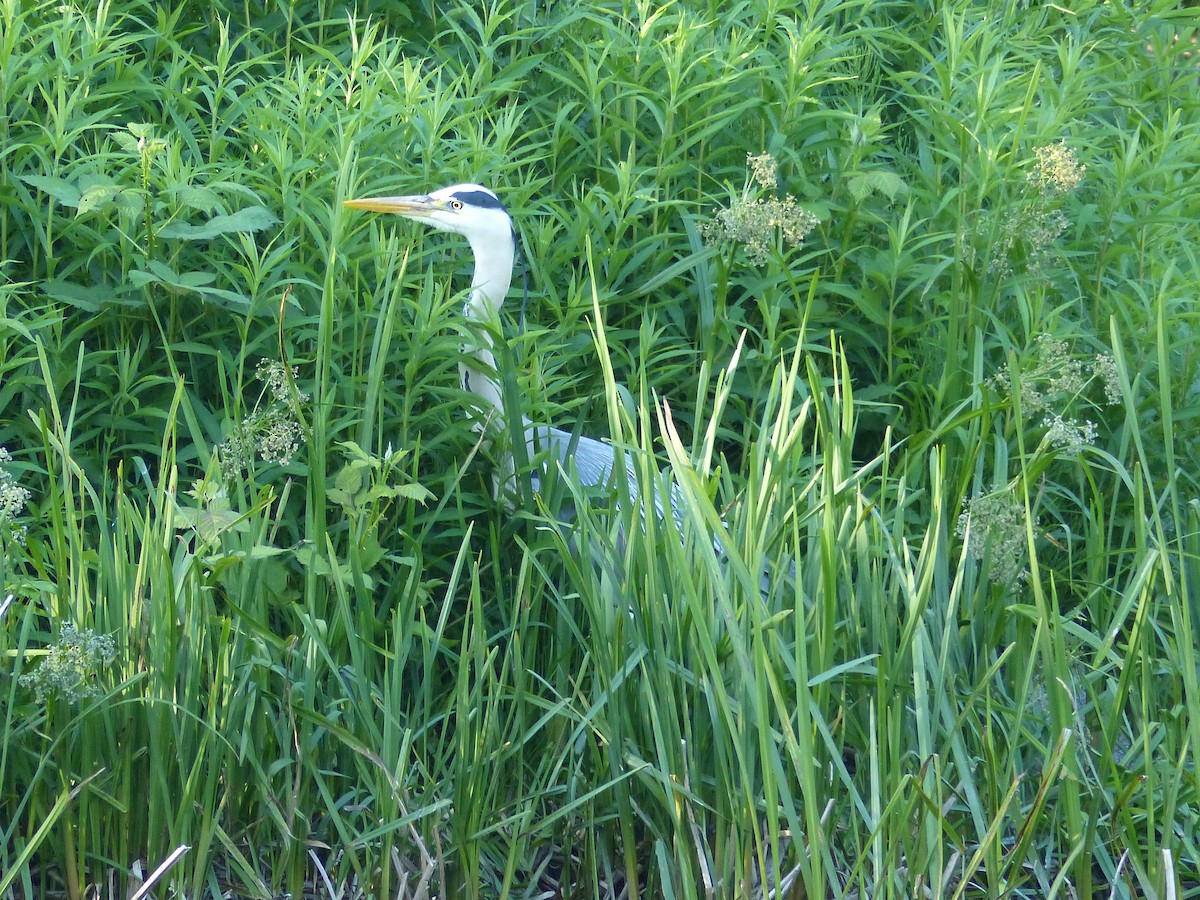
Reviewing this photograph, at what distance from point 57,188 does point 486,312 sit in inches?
38.8

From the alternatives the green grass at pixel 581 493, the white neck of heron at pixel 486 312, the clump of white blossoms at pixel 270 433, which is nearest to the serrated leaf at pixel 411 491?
the green grass at pixel 581 493

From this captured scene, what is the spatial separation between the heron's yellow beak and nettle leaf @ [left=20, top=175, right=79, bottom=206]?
0.62 m

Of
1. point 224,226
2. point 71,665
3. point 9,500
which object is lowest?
point 71,665

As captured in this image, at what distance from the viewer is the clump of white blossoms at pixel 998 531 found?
232 cm

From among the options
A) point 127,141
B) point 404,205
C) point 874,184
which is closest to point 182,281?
point 127,141

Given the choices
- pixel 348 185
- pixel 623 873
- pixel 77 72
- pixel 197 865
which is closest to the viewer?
pixel 197 865

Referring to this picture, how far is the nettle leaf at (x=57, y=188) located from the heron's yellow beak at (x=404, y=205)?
2.04 feet

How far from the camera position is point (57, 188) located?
3020mm

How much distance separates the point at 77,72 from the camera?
333 cm

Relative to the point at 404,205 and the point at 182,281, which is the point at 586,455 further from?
the point at 182,281

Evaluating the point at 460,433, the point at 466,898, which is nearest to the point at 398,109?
the point at 460,433

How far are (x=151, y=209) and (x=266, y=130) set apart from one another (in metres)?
0.51

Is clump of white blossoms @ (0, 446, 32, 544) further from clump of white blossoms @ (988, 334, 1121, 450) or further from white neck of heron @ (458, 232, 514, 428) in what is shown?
clump of white blossoms @ (988, 334, 1121, 450)

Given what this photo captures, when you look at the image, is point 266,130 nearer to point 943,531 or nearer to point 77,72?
point 77,72
